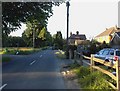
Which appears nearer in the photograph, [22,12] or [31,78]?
[31,78]

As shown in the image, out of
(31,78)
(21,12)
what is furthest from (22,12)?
(31,78)

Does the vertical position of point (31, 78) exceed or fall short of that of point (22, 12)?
it falls short

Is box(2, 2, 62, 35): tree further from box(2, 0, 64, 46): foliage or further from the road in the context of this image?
the road

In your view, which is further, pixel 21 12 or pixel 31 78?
pixel 21 12

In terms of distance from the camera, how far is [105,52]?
25.1 metres

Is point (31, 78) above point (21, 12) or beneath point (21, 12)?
beneath

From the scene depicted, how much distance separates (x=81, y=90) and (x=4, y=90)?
9.58ft

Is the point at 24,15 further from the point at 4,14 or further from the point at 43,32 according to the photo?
the point at 43,32

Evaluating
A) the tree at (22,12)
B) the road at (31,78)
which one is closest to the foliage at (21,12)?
the tree at (22,12)

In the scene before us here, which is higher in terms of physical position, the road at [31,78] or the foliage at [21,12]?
the foliage at [21,12]

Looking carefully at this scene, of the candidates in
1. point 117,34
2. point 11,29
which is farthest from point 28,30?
point 11,29

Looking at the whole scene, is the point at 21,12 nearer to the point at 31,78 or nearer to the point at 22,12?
the point at 22,12

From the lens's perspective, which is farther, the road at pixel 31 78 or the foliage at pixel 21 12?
the foliage at pixel 21 12

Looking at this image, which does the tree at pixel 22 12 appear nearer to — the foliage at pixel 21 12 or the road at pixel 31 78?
the foliage at pixel 21 12
